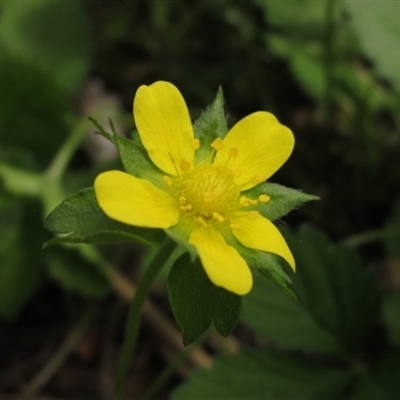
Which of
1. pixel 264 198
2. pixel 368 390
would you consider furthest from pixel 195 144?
pixel 368 390

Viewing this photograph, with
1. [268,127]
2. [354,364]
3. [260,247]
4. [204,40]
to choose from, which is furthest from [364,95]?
[260,247]

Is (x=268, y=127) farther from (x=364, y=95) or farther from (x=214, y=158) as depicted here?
(x=364, y=95)

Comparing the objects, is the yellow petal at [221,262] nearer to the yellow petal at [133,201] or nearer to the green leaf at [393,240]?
the yellow petal at [133,201]

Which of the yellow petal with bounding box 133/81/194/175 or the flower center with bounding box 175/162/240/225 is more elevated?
the yellow petal with bounding box 133/81/194/175

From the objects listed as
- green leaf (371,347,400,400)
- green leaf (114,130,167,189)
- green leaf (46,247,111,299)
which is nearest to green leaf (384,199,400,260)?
green leaf (371,347,400,400)

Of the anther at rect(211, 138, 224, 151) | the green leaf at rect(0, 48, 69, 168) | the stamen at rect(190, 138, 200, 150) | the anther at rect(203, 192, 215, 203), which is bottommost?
the green leaf at rect(0, 48, 69, 168)

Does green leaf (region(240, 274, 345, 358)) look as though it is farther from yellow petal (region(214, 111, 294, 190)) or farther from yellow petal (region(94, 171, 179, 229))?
yellow petal (region(94, 171, 179, 229))
